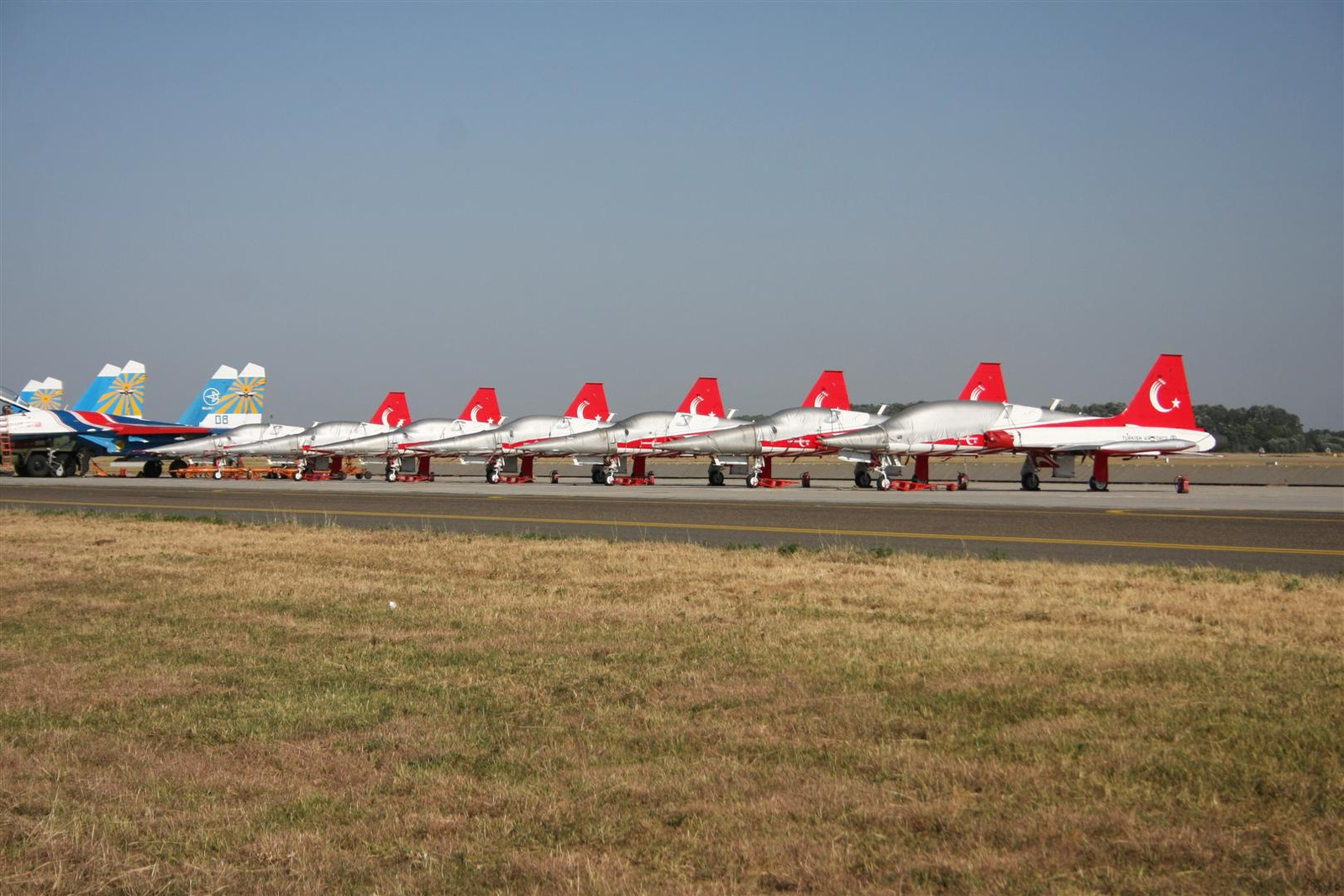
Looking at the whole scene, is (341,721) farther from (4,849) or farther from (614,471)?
(614,471)

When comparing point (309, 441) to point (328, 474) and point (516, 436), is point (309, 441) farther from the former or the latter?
point (516, 436)

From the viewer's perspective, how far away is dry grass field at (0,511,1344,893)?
4328 mm

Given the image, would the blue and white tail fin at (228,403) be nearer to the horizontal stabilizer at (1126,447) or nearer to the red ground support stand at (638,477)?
the red ground support stand at (638,477)

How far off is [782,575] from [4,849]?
9354mm

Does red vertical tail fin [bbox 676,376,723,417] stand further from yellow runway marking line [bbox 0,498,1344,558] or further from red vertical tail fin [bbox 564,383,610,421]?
yellow runway marking line [bbox 0,498,1344,558]

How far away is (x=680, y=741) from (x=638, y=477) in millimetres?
38805

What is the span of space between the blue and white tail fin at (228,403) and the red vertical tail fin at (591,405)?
20511 mm

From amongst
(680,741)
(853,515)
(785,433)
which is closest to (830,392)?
(785,433)

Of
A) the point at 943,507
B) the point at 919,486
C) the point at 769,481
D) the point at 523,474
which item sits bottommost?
the point at 943,507

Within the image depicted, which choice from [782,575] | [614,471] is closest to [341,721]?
[782,575]

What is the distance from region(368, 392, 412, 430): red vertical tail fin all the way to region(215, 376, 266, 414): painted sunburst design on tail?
725 cm

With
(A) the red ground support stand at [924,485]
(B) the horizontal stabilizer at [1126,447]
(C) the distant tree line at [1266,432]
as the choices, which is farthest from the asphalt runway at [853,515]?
(C) the distant tree line at [1266,432]

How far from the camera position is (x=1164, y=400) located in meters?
38.9

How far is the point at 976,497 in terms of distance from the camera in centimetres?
3106
